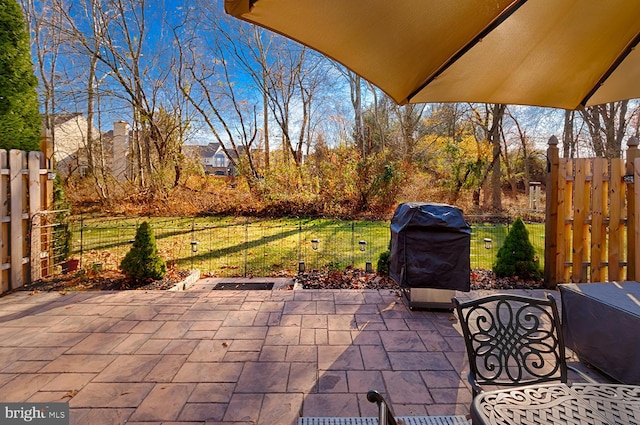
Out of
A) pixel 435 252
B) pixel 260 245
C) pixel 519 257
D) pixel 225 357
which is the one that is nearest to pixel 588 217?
pixel 519 257

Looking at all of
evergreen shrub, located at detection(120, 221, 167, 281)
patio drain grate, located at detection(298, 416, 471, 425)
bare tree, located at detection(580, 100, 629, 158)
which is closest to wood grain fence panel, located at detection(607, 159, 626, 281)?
patio drain grate, located at detection(298, 416, 471, 425)

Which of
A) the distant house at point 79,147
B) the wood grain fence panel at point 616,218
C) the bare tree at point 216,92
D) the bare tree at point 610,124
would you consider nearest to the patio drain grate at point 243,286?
the wood grain fence panel at point 616,218

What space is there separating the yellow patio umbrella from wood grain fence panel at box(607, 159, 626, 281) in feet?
8.06

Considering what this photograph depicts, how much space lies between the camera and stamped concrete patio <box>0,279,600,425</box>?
2062 millimetres

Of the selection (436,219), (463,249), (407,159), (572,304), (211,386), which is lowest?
(211,386)

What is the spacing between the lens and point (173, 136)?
38.5ft

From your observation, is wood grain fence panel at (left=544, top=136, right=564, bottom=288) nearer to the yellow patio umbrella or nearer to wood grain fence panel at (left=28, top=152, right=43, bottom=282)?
the yellow patio umbrella

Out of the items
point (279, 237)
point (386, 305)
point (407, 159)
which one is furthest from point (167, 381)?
point (407, 159)

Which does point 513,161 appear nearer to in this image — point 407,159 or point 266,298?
point 407,159

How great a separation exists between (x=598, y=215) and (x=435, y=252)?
8.14 ft

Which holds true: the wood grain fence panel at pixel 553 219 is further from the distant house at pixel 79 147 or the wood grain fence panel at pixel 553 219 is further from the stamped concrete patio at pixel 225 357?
the distant house at pixel 79 147

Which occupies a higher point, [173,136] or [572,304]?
[173,136]

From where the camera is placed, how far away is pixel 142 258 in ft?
14.7

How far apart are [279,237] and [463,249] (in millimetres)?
5135
